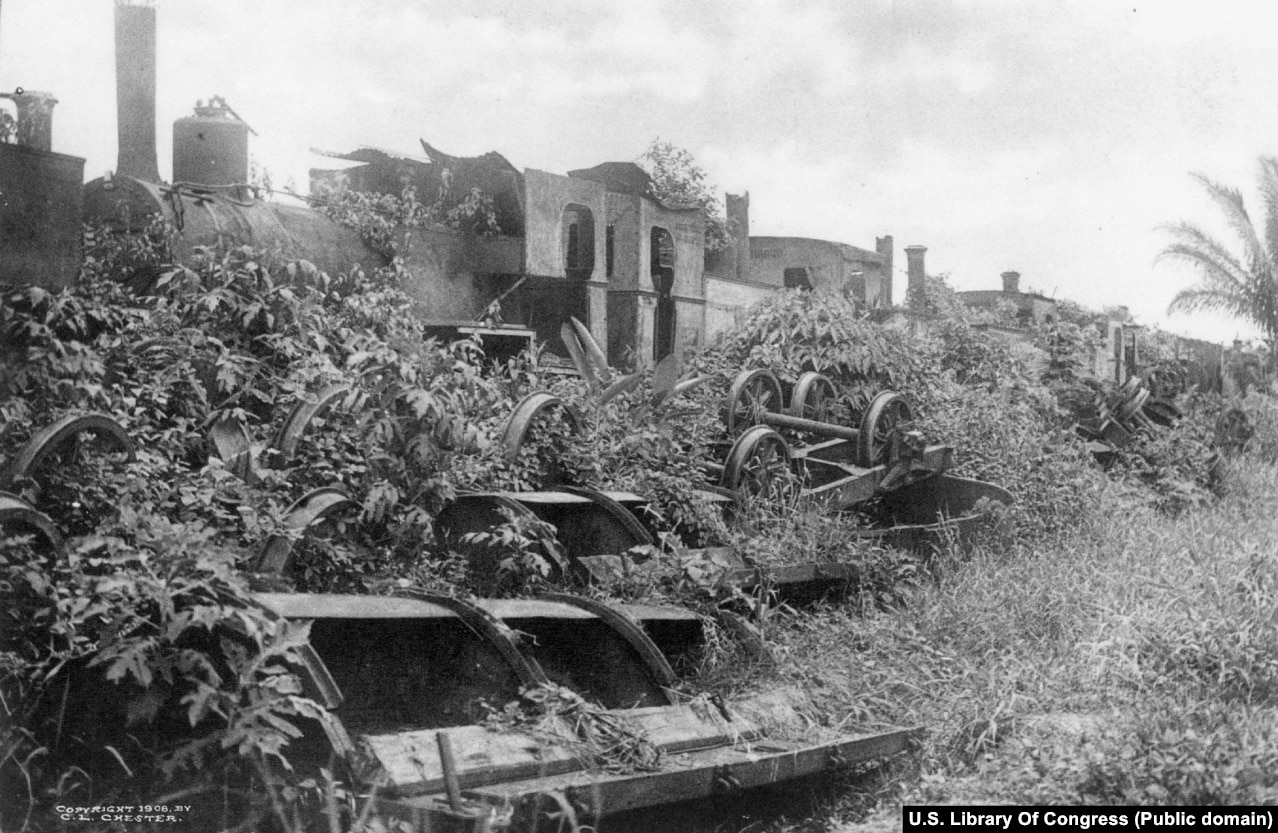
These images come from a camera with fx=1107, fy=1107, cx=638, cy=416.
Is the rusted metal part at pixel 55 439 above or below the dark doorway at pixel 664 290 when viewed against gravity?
below

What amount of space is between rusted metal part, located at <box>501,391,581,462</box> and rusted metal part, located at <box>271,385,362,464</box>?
3.10 ft

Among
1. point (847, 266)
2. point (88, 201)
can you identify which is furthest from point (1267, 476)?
point (847, 266)

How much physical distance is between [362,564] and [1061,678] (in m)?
3.36

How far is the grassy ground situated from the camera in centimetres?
424

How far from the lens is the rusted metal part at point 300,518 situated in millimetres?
4531

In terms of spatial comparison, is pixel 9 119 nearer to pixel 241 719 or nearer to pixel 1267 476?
pixel 241 719

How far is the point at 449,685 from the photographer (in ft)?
15.7

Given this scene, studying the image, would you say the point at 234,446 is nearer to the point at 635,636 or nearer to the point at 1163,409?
the point at 635,636

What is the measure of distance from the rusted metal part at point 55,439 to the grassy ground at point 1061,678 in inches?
123

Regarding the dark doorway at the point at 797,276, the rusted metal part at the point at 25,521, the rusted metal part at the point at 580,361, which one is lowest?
the rusted metal part at the point at 25,521

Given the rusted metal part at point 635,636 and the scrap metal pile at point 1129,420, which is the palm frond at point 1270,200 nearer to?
the scrap metal pile at point 1129,420

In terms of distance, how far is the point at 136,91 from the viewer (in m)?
9.00

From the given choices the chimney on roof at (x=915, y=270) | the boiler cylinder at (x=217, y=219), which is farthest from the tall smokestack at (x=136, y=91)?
the chimney on roof at (x=915, y=270)

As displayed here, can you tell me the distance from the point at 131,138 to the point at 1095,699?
316 inches
